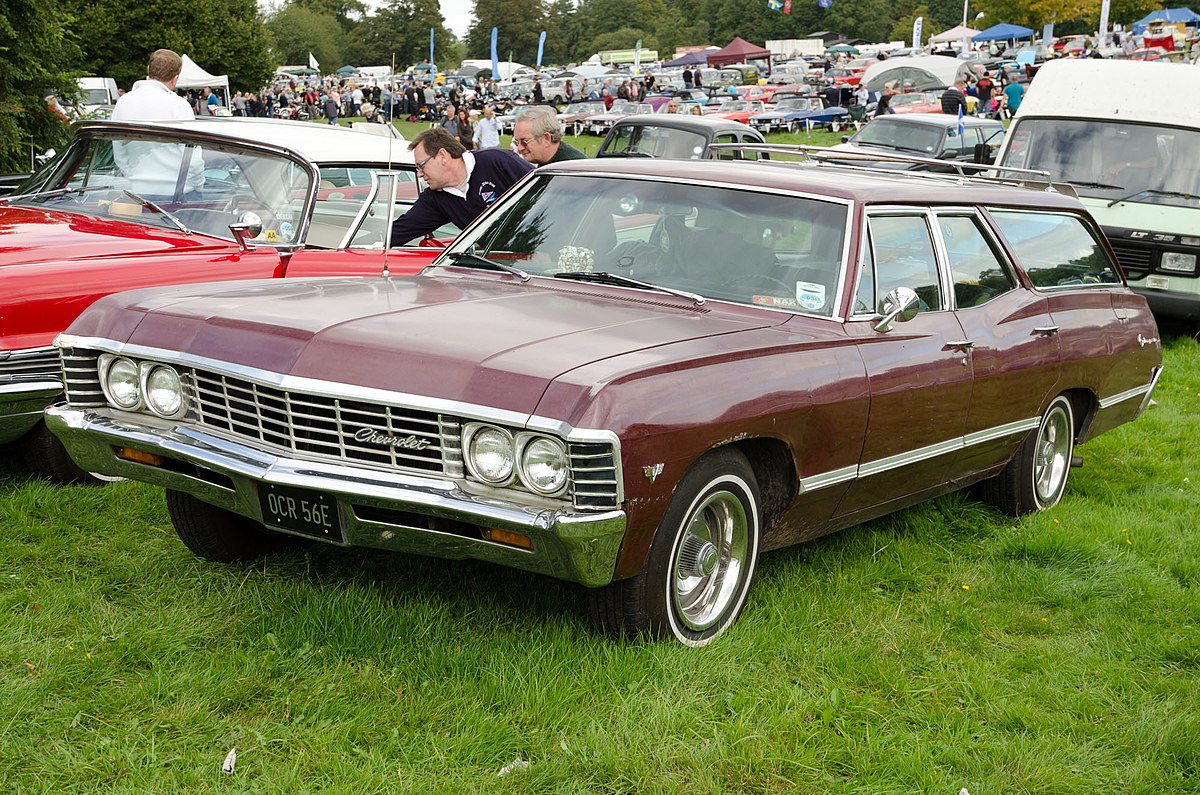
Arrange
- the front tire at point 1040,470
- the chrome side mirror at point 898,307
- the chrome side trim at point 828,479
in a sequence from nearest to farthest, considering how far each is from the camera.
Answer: the chrome side trim at point 828,479, the chrome side mirror at point 898,307, the front tire at point 1040,470

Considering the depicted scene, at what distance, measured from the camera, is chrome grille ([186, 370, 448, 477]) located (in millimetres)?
3801

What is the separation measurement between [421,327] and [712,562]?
1.24 meters

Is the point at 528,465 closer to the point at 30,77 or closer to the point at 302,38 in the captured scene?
the point at 30,77

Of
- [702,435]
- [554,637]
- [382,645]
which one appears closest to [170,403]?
[382,645]

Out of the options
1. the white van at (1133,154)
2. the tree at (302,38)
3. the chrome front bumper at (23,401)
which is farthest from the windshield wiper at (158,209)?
the tree at (302,38)

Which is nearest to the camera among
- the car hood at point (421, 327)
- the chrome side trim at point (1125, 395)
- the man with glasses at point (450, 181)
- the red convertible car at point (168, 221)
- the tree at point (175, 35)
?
the car hood at point (421, 327)

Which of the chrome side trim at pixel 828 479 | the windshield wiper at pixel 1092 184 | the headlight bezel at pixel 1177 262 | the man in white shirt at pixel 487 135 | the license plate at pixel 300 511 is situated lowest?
the man in white shirt at pixel 487 135

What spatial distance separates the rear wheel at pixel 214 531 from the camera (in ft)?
15.8

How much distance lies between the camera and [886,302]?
4809 millimetres

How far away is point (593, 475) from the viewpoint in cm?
362

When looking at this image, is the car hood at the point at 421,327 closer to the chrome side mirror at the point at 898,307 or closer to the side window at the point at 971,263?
the chrome side mirror at the point at 898,307

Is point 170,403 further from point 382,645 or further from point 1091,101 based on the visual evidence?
point 1091,101

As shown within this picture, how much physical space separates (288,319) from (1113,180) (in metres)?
9.01

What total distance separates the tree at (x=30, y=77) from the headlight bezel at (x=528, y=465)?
30.7 feet
